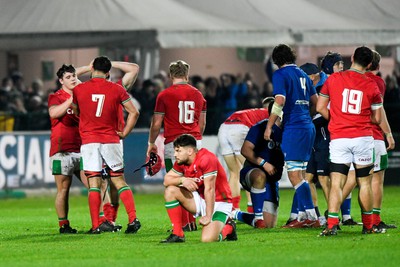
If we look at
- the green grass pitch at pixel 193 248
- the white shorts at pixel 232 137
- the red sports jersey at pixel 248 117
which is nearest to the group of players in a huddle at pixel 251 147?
the green grass pitch at pixel 193 248

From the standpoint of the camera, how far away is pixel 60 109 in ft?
52.1

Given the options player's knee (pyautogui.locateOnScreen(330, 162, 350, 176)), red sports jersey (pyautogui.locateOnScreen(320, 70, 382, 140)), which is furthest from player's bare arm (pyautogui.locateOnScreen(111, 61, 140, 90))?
player's knee (pyautogui.locateOnScreen(330, 162, 350, 176))

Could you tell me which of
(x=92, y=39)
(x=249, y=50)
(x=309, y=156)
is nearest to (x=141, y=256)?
(x=309, y=156)

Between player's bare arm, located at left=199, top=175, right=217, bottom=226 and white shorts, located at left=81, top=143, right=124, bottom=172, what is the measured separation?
214 centimetres

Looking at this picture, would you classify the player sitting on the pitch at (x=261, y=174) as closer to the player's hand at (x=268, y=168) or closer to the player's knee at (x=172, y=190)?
the player's hand at (x=268, y=168)

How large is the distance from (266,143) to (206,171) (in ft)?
8.66

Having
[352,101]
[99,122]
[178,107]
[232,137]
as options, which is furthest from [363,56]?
[232,137]

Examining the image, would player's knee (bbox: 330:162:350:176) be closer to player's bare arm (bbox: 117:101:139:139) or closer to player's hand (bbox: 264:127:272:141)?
player's hand (bbox: 264:127:272:141)

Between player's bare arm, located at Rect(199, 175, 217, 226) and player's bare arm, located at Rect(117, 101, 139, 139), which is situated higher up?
player's bare arm, located at Rect(117, 101, 139, 139)

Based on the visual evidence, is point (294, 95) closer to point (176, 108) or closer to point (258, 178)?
point (258, 178)

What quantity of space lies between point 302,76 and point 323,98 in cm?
155

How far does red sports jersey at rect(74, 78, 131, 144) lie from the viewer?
15414 mm

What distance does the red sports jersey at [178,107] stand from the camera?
1644cm

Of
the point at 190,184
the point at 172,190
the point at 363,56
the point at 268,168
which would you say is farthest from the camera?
the point at 268,168
